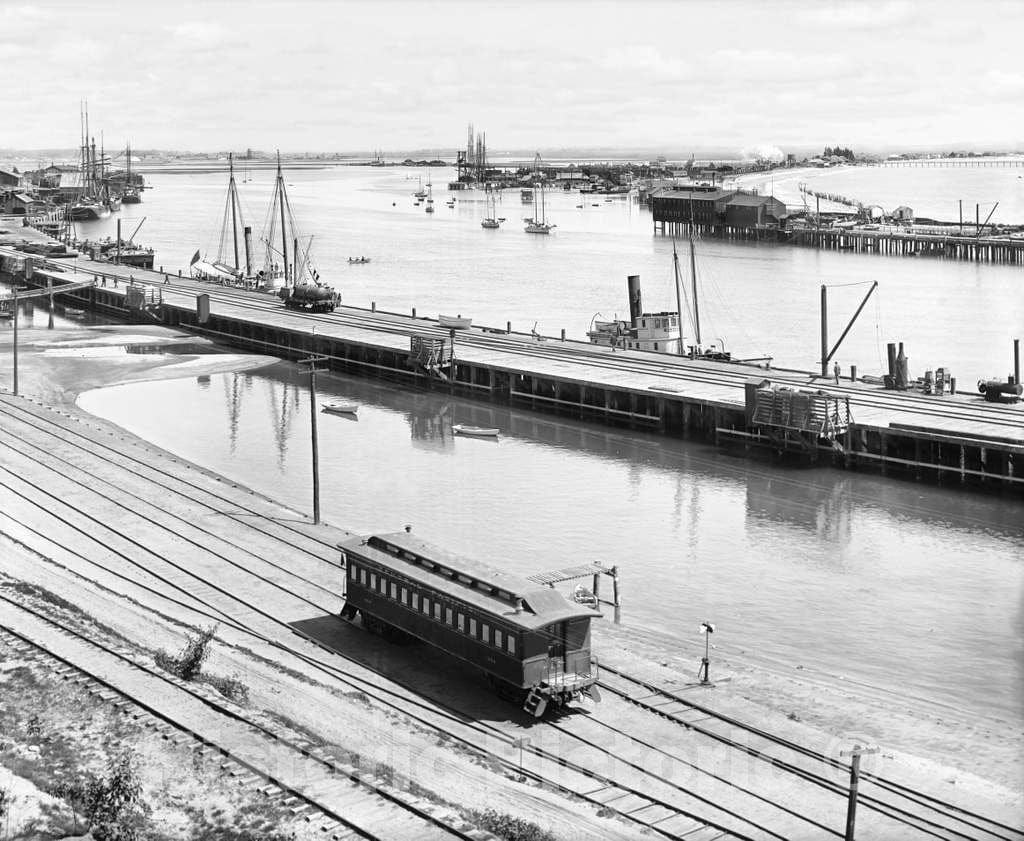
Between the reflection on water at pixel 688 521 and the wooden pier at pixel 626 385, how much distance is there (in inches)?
72.8

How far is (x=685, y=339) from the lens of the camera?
97625 millimetres

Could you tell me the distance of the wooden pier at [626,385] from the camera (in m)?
56.9

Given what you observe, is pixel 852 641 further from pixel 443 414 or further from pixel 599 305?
pixel 599 305

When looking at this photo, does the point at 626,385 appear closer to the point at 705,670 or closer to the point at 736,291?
the point at 705,670

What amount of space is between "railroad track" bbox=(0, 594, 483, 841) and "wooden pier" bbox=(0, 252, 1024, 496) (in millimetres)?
37458

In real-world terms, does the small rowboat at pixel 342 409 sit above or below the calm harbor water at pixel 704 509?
above

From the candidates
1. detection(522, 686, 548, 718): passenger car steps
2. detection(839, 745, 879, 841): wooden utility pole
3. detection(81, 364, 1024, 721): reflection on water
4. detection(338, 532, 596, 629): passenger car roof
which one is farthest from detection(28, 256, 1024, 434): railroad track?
detection(839, 745, 879, 841): wooden utility pole

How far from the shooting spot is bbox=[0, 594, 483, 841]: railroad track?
22969 millimetres

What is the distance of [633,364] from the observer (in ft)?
260

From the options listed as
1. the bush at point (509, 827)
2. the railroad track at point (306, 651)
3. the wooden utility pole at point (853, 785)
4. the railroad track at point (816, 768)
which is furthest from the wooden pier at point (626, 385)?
the bush at point (509, 827)

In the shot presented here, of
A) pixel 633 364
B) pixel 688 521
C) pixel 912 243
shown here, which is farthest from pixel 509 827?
pixel 912 243

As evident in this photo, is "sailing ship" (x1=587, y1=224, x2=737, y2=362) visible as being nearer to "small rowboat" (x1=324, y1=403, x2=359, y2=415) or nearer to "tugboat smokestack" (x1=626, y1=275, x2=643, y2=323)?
"tugboat smokestack" (x1=626, y1=275, x2=643, y2=323)

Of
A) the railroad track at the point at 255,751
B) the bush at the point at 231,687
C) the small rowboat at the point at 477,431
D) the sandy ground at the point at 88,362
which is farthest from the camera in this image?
the sandy ground at the point at 88,362

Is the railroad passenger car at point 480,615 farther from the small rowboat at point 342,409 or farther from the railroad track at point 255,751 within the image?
the small rowboat at point 342,409
